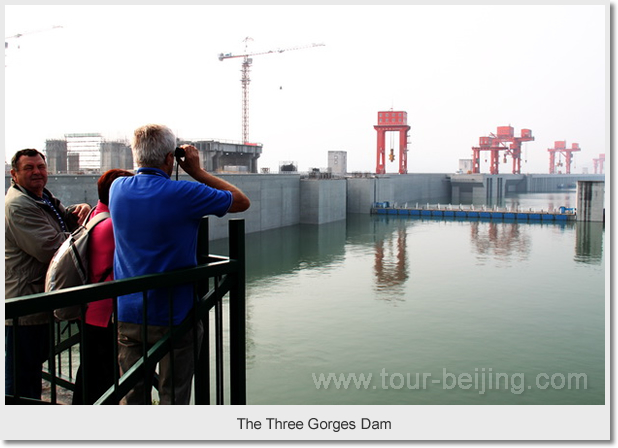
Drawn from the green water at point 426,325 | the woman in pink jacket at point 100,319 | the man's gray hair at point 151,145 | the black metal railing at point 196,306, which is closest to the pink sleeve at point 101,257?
the woman in pink jacket at point 100,319

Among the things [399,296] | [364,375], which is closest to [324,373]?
A: [364,375]

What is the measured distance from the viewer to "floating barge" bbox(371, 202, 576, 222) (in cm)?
3519

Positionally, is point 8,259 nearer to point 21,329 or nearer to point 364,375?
point 21,329

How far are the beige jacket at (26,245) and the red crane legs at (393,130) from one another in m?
57.4

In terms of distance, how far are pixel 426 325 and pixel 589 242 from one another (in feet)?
57.8

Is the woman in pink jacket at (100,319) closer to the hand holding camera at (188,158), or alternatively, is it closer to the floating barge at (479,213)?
the hand holding camera at (188,158)

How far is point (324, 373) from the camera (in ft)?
29.8

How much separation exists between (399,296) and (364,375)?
19.3 feet

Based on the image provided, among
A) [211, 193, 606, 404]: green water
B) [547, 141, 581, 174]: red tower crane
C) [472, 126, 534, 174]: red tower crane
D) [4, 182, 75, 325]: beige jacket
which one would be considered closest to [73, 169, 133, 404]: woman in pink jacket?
[4, 182, 75, 325]: beige jacket

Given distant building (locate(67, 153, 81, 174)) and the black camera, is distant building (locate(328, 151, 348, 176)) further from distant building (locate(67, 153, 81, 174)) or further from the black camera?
the black camera

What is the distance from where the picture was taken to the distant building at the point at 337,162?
176ft

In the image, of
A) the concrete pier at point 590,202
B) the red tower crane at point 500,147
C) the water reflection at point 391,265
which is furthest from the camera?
the red tower crane at point 500,147

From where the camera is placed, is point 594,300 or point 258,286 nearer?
point 594,300

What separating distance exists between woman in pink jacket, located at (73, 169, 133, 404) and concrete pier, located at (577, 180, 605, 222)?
35.0 meters
